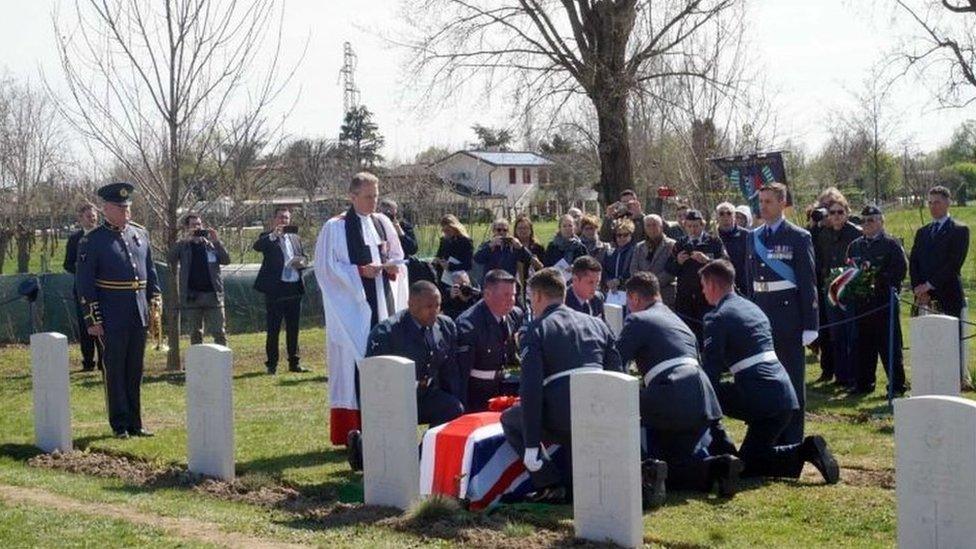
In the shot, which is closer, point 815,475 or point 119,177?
point 815,475

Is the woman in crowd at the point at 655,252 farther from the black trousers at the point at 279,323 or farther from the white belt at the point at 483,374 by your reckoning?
the white belt at the point at 483,374

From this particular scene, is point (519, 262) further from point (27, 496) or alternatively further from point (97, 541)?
point (97, 541)

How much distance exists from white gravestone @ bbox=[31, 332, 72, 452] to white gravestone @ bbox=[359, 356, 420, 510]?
3.87 meters

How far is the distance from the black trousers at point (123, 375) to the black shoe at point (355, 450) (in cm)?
301

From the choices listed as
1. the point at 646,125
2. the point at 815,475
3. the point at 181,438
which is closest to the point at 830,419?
the point at 815,475

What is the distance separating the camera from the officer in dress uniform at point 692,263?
1584 centimetres

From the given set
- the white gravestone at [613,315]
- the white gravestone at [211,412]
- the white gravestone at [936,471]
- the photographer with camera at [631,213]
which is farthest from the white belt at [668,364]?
the photographer with camera at [631,213]

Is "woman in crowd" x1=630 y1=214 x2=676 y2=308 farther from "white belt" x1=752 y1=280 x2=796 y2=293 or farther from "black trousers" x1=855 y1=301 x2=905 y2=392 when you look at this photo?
"white belt" x1=752 y1=280 x2=796 y2=293

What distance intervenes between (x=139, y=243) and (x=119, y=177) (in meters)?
13.9

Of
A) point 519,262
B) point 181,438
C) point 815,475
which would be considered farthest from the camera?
point 519,262

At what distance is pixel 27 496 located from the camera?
10266mm

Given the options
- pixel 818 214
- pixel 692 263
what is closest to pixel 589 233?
pixel 692 263

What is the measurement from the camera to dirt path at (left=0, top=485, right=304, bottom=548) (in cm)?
860

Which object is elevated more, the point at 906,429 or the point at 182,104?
the point at 182,104
